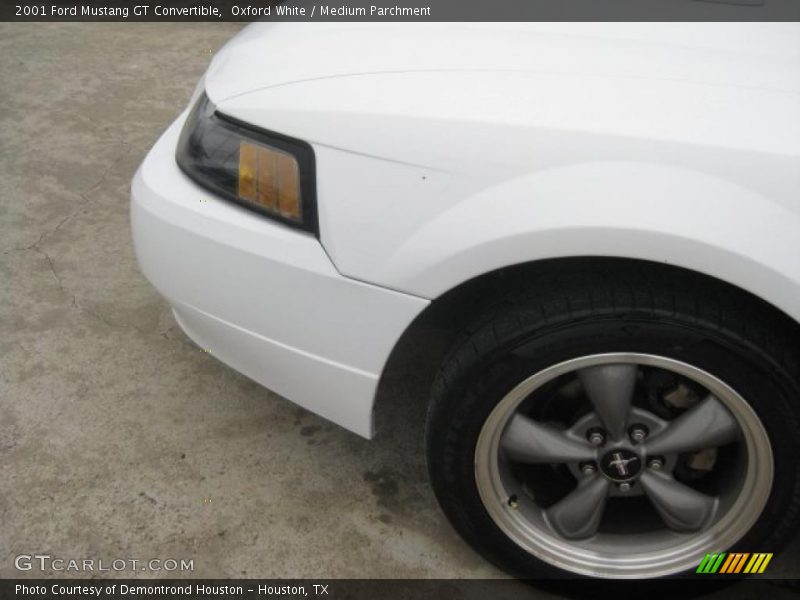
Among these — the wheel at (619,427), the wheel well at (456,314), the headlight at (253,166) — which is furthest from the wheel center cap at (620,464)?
the headlight at (253,166)

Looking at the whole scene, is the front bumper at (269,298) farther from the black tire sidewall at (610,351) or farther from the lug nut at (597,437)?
the lug nut at (597,437)

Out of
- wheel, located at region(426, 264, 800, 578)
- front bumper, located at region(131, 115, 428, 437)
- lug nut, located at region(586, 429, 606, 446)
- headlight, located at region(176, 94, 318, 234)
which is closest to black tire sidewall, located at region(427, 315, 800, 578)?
wheel, located at region(426, 264, 800, 578)

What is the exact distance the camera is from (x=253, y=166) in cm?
177

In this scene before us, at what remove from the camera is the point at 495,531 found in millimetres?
1859

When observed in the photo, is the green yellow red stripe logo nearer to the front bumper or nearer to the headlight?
the front bumper

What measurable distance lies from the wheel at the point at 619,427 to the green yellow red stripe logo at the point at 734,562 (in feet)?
0.06

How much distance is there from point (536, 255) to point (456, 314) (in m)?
0.48

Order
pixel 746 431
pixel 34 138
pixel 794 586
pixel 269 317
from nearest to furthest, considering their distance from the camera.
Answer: pixel 746 431 < pixel 269 317 < pixel 794 586 < pixel 34 138

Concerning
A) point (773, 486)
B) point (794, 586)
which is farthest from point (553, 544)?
point (794, 586)

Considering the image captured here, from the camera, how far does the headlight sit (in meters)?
1.69

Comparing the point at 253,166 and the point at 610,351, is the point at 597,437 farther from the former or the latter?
the point at 253,166

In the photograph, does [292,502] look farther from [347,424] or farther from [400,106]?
[400,106]

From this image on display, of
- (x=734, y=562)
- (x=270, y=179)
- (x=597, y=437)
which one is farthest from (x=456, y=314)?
(x=734, y=562)

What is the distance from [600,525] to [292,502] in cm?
80
